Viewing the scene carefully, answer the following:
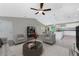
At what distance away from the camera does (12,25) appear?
7.42 ft

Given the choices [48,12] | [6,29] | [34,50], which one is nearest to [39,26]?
[48,12]

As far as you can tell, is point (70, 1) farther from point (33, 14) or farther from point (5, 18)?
point (5, 18)

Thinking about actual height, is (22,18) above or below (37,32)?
above

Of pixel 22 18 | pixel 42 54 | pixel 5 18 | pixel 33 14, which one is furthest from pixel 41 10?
pixel 42 54

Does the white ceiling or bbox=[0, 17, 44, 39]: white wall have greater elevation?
the white ceiling

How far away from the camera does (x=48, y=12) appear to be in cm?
228

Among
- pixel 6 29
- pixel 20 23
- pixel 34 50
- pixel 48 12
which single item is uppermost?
pixel 48 12

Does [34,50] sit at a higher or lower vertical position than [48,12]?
lower

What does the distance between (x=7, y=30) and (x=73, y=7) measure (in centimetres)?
142

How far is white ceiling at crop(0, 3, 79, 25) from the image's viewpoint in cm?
223

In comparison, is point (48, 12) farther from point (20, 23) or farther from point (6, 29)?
point (6, 29)

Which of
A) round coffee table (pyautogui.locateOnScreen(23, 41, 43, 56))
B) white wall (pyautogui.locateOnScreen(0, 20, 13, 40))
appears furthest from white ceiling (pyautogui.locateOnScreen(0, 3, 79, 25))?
round coffee table (pyautogui.locateOnScreen(23, 41, 43, 56))

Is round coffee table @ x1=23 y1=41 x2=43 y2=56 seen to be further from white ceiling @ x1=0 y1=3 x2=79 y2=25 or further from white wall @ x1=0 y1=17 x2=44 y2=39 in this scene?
white ceiling @ x1=0 y1=3 x2=79 y2=25

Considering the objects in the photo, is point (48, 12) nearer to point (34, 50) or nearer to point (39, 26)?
point (39, 26)
